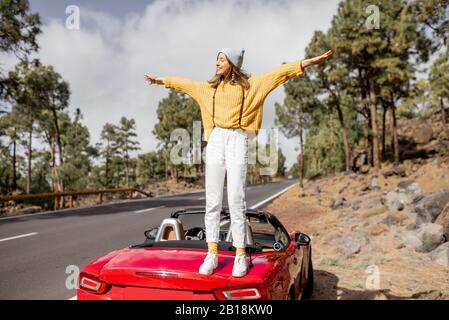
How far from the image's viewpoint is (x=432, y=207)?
8578 millimetres

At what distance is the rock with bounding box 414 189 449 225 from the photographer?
841cm

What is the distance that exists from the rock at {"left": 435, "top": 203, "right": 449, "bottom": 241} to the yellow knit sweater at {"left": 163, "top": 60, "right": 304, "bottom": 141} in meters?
5.91

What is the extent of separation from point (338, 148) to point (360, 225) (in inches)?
1464

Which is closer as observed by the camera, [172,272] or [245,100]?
[172,272]

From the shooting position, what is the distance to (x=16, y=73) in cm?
1869

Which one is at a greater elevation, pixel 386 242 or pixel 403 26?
pixel 403 26

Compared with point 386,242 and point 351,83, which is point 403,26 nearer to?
point 386,242

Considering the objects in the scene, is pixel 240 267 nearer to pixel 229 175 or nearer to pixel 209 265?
pixel 209 265

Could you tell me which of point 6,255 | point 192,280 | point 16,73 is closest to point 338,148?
point 16,73

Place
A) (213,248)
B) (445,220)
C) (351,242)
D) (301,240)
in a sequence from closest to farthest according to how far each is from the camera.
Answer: (213,248) → (301,240) → (445,220) → (351,242)

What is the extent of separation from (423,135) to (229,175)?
158ft

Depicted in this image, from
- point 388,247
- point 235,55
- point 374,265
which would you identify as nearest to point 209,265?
point 235,55

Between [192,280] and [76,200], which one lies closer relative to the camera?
[192,280]
